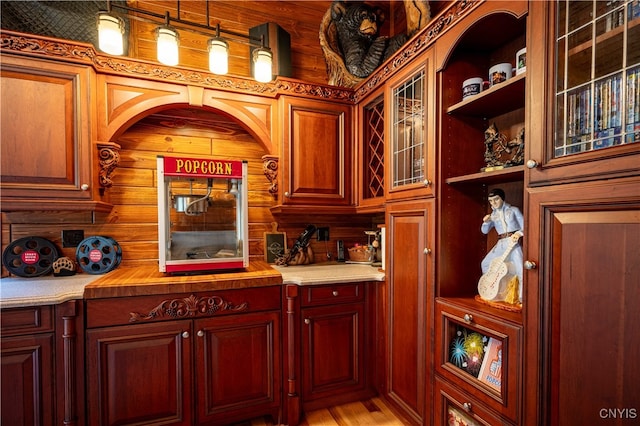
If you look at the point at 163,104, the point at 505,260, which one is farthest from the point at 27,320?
the point at 505,260

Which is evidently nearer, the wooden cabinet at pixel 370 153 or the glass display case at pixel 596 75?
the glass display case at pixel 596 75

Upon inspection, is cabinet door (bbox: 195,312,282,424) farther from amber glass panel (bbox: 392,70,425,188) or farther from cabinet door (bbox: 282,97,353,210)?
amber glass panel (bbox: 392,70,425,188)

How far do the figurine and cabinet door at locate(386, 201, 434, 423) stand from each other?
0.26m

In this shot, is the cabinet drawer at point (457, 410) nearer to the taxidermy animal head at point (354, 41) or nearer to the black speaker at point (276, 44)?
the taxidermy animal head at point (354, 41)

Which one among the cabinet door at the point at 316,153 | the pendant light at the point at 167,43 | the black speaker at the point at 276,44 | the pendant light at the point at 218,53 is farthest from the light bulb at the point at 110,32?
the cabinet door at the point at 316,153

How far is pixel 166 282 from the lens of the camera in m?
1.50

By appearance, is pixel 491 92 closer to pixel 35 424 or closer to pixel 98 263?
pixel 98 263

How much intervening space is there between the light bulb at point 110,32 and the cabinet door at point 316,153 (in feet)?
3.03

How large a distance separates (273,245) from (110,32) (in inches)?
60.0

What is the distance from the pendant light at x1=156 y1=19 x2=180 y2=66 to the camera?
1.43 m

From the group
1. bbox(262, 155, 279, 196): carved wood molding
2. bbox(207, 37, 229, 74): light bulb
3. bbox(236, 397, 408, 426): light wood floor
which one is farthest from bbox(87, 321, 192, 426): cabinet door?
bbox(207, 37, 229, 74): light bulb

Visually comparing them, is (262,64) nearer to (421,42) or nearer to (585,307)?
(421,42)

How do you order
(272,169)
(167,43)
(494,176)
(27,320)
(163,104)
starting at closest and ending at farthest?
(494,176)
(27,320)
(167,43)
(163,104)
(272,169)

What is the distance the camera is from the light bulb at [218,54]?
1.54m
